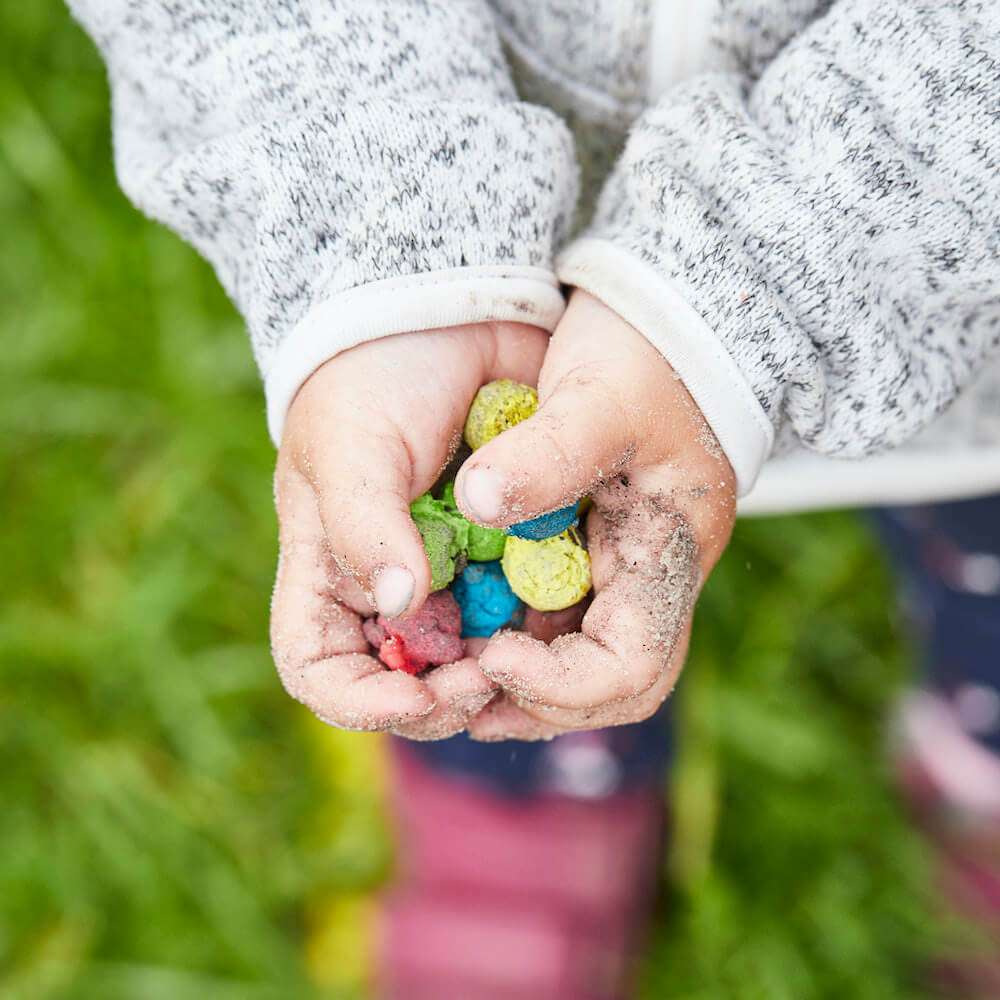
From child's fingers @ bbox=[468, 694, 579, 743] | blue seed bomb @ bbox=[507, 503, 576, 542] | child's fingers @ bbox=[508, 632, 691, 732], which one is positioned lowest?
child's fingers @ bbox=[468, 694, 579, 743]

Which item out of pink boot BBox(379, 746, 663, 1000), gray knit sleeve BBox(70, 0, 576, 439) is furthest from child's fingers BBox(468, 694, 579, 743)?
pink boot BBox(379, 746, 663, 1000)

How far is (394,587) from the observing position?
543mm

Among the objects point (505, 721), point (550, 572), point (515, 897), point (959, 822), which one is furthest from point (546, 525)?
point (959, 822)

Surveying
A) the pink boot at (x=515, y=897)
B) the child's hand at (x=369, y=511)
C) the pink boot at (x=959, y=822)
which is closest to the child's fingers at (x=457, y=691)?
the child's hand at (x=369, y=511)

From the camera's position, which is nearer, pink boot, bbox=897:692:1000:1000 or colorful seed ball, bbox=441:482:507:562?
colorful seed ball, bbox=441:482:507:562

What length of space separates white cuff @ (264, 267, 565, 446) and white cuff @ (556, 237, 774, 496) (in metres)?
0.05

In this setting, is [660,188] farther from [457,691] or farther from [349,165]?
[457,691]

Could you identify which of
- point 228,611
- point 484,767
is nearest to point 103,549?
point 228,611

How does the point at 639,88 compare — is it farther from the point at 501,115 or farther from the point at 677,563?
A: the point at 677,563

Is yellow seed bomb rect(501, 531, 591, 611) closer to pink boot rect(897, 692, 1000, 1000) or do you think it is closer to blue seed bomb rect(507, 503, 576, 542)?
blue seed bomb rect(507, 503, 576, 542)

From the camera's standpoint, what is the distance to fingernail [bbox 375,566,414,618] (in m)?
0.54

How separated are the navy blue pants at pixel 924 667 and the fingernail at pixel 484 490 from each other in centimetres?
55

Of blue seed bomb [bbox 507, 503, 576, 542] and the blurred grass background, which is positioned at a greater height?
blue seed bomb [bbox 507, 503, 576, 542]

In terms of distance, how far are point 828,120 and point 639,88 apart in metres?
0.17
